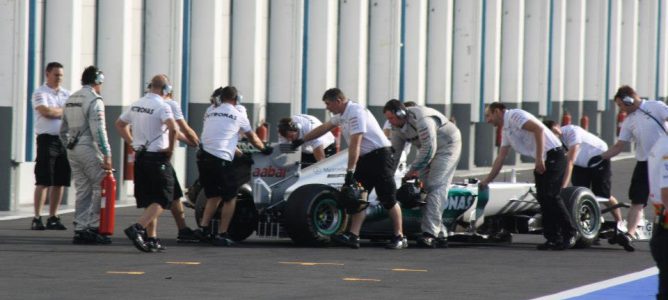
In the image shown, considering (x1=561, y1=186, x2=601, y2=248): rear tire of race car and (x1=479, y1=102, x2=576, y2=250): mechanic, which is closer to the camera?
(x1=479, y1=102, x2=576, y2=250): mechanic

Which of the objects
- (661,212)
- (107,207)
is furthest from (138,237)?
(661,212)

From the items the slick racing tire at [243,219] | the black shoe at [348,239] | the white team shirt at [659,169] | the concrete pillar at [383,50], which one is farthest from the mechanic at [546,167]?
the concrete pillar at [383,50]

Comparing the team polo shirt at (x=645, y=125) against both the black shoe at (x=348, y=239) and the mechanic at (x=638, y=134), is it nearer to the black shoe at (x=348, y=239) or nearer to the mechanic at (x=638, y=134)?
the mechanic at (x=638, y=134)

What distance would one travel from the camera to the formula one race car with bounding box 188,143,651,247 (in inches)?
648

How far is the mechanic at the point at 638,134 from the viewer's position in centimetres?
1667

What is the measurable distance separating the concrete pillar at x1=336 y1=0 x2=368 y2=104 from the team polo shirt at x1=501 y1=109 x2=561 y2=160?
50.8ft

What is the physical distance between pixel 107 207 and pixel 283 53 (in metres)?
13.6

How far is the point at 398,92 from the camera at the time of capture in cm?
3422

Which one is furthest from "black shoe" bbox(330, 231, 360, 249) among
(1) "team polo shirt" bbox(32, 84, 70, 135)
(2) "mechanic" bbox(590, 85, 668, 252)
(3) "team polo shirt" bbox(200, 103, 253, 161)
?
(1) "team polo shirt" bbox(32, 84, 70, 135)

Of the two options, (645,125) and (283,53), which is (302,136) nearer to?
(645,125)

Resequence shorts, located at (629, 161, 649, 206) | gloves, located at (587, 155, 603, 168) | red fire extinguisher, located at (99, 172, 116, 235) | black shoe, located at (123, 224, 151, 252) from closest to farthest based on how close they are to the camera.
Result: black shoe, located at (123, 224, 151, 252), red fire extinguisher, located at (99, 172, 116, 235), shorts, located at (629, 161, 649, 206), gloves, located at (587, 155, 603, 168)

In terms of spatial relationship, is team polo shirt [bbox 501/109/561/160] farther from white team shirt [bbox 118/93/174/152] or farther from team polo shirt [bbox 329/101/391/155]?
white team shirt [bbox 118/93/174/152]

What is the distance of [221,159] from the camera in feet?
54.2

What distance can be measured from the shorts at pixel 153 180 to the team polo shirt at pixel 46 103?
2.95m
